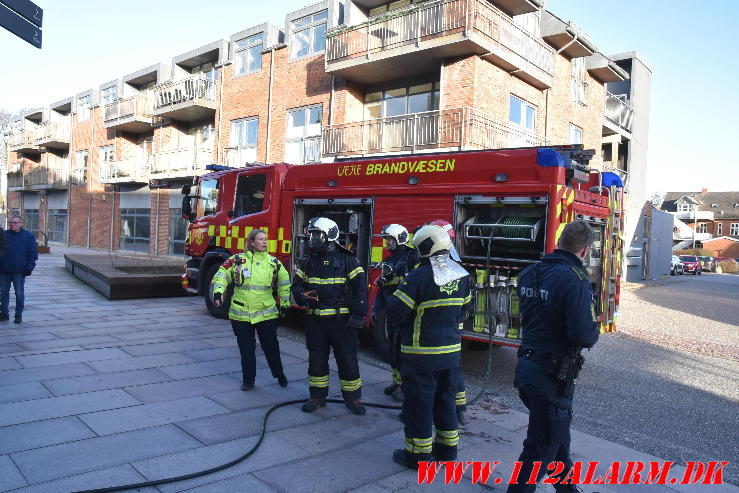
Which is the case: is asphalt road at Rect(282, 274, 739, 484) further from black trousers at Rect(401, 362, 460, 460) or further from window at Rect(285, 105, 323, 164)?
window at Rect(285, 105, 323, 164)

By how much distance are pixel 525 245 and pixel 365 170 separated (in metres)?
2.48

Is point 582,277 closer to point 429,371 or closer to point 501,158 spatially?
point 429,371

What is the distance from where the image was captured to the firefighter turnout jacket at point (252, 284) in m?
5.14

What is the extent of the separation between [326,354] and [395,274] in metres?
1.02

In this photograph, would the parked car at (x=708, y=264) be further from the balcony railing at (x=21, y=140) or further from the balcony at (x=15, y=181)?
the balcony at (x=15, y=181)

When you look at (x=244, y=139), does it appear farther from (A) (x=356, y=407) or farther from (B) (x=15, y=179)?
(B) (x=15, y=179)

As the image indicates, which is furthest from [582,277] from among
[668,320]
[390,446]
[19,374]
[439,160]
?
[668,320]

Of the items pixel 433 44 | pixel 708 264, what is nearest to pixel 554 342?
pixel 433 44

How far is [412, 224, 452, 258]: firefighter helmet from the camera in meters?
3.61

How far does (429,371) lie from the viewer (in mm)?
3539

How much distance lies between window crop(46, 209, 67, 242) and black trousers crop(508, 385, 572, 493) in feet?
115

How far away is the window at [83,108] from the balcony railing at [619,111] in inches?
1065

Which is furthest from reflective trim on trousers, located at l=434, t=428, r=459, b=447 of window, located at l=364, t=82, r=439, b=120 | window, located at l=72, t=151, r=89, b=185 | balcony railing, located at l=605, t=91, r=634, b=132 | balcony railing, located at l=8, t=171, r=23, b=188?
balcony railing, located at l=8, t=171, r=23, b=188

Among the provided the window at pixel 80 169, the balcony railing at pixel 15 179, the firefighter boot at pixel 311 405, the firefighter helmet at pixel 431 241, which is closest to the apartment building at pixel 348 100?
the window at pixel 80 169
